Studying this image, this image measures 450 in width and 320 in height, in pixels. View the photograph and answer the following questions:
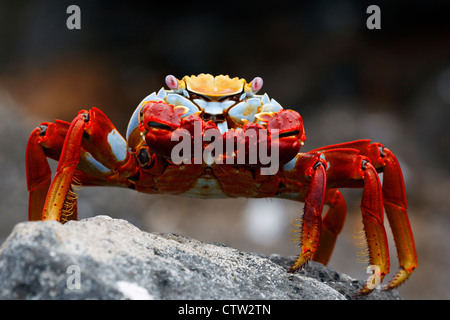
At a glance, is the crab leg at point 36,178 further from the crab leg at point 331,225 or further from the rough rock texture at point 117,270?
the crab leg at point 331,225

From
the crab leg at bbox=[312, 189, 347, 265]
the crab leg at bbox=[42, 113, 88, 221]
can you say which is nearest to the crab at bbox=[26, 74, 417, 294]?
the crab leg at bbox=[42, 113, 88, 221]

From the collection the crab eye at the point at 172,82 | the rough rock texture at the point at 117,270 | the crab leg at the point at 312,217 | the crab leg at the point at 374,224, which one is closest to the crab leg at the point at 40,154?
the crab eye at the point at 172,82

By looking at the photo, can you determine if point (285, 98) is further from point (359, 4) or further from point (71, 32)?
point (71, 32)

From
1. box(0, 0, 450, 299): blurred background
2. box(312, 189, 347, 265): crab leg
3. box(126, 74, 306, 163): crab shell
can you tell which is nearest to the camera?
box(126, 74, 306, 163): crab shell

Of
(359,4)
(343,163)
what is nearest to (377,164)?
(343,163)

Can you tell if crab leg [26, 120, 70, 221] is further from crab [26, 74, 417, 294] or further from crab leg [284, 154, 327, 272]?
crab leg [284, 154, 327, 272]

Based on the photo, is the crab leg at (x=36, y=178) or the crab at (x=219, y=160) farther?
the crab leg at (x=36, y=178)

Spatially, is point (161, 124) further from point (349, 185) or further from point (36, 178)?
point (349, 185)
